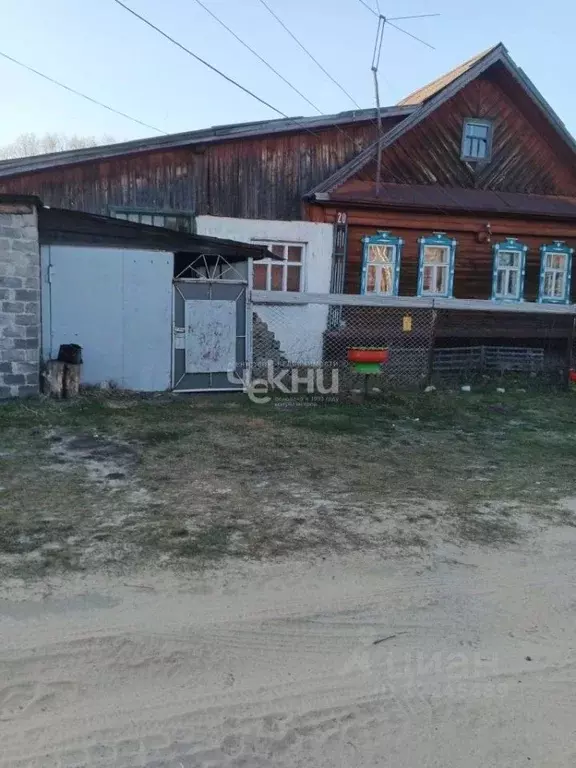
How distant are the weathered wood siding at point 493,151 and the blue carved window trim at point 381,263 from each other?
1.43m

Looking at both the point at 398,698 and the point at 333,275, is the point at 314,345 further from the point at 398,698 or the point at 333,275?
the point at 398,698

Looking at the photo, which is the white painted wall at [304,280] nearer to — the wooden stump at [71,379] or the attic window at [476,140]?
the attic window at [476,140]

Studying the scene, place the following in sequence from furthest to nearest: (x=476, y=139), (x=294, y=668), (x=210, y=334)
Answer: (x=476, y=139) → (x=210, y=334) → (x=294, y=668)

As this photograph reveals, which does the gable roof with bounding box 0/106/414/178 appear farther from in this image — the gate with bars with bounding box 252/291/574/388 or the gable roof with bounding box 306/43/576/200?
the gate with bars with bounding box 252/291/574/388

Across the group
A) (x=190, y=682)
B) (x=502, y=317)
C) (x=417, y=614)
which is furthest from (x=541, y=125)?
(x=190, y=682)

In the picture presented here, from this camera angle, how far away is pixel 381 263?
14.8 meters

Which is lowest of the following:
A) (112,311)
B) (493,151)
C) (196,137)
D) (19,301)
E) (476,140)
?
(112,311)

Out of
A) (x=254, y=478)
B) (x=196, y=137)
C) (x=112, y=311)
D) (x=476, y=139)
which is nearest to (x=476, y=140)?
(x=476, y=139)

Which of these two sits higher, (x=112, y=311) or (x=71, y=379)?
(x=112, y=311)

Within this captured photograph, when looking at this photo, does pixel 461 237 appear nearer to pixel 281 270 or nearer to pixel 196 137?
pixel 281 270

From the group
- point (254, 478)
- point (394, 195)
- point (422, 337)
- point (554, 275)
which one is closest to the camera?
point (254, 478)

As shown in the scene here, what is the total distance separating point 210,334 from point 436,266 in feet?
23.6

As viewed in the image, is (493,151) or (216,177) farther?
(493,151)

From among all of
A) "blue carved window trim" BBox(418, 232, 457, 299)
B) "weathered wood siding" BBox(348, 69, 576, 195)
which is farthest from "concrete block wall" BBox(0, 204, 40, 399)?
"blue carved window trim" BBox(418, 232, 457, 299)
